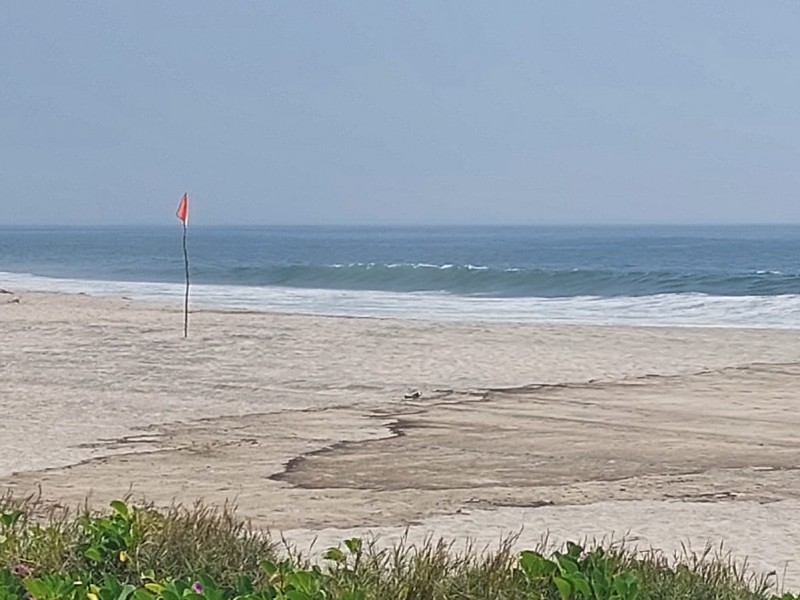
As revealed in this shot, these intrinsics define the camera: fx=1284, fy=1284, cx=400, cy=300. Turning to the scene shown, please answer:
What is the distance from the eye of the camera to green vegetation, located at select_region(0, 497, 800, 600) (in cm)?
406

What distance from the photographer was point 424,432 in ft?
34.1

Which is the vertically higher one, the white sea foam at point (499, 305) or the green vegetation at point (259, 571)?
the green vegetation at point (259, 571)

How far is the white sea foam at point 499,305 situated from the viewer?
26.0 metres

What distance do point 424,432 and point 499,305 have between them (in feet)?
70.5

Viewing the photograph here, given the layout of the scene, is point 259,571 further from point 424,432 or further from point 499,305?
point 499,305

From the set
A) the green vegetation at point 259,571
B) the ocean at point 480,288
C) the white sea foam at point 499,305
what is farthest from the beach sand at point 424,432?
the ocean at point 480,288

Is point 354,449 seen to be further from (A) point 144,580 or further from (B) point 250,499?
(A) point 144,580

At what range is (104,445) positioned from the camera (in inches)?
381

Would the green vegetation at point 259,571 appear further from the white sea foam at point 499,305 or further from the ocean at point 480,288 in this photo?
the ocean at point 480,288

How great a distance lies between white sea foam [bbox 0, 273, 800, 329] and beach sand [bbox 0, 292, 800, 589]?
6764mm

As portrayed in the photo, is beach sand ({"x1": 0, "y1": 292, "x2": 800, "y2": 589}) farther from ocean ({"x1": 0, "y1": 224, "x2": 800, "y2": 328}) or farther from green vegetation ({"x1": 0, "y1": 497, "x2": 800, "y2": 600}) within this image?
ocean ({"x1": 0, "y1": 224, "x2": 800, "y2": 328})

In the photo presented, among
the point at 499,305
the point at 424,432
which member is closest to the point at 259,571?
the point at 424,432

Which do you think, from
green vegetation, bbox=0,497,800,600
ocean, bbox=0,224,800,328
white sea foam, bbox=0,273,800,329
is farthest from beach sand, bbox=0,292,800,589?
ocean, bbox=0,224,800,328

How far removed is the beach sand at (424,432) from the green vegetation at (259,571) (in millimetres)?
1154
